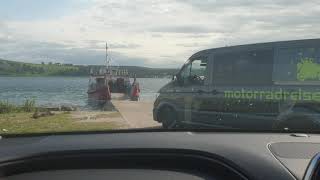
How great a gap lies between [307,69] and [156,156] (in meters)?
9.37

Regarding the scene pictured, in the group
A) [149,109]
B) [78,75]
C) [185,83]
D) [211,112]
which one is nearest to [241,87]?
[211,112]

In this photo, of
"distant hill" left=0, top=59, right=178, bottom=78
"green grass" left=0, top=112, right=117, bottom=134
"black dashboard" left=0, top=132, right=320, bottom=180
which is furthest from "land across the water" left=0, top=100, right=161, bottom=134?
"black dashboard" left=0, top=132, right=320, bottom=180

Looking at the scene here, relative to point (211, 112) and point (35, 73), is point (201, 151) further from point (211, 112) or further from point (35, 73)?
point (211, 112)

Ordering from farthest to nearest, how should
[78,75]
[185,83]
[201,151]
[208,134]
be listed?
[185,83]
[78,75]
[208,134]
[201,151]

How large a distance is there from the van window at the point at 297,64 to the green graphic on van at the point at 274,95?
0.24 meters

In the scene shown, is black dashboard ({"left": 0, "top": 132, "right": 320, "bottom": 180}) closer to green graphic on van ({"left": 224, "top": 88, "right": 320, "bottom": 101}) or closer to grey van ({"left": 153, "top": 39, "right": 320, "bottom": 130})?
grey van ({"left": 153, "top": 39, "right": 320, "bottom": 130})

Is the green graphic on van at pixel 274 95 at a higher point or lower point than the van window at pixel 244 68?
lower

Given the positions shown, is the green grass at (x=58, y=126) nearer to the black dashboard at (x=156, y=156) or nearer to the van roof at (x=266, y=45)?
the black dashboard at (x=156, y=156)

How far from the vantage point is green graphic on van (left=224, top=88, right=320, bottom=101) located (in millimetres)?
10943

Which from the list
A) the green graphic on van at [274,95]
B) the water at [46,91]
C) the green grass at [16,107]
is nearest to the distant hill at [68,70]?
the water at [46,91]

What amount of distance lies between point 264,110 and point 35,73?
406 cm

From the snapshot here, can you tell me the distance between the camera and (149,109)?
51.6 feet

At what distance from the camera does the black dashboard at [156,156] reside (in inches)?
99.9

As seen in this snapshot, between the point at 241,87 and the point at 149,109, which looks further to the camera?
the point at 149,109
